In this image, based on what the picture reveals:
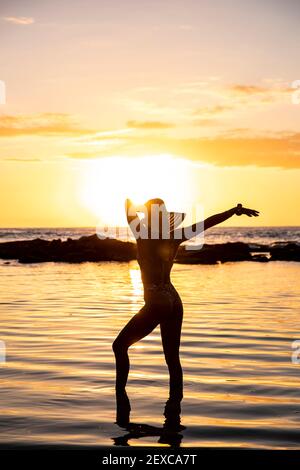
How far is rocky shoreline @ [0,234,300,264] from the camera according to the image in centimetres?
4872

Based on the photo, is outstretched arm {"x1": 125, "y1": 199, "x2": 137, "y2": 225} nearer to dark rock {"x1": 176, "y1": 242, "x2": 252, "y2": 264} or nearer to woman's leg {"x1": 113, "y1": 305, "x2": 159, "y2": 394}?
woman's leg {"x1": 113, "y1": 305, "x2": 159, "y2": 394}

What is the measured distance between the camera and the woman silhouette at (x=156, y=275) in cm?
895

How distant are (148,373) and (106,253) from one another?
134ft

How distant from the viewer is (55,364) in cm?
1213

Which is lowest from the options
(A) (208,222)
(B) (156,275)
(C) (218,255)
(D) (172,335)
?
(C) (218,255)

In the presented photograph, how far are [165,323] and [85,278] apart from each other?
78.7 ft

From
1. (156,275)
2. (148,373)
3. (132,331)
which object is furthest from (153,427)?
(148,373)

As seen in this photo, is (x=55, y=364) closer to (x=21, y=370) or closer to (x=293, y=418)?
(x=21, y=370)

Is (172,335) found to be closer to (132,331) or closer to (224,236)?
(132,331)

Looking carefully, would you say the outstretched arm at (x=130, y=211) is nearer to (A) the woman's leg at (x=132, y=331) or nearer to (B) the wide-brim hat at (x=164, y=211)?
(B) the wide-brim hat at (x=164, y=211)

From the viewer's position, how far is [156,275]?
Answer: 29.6 ft

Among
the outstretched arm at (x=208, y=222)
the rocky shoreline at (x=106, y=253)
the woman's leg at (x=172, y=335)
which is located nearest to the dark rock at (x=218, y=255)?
the rocky shoreline at (x=106, y=253)

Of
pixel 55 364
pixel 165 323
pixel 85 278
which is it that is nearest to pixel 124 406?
pixel 165 323

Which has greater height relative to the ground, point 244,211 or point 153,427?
point 244,211
